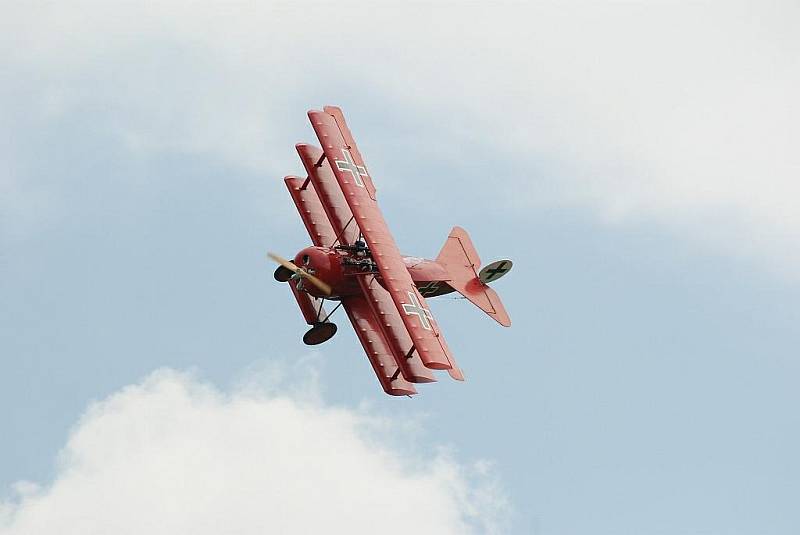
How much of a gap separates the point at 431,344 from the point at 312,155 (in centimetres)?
1139

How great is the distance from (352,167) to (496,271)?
6764 millimetres

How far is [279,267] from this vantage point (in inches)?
2618

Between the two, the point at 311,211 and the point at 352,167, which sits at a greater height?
the point at 352,167

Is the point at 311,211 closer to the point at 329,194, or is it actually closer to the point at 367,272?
the point at 329,194

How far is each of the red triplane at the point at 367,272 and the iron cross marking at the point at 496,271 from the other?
0.04 metres

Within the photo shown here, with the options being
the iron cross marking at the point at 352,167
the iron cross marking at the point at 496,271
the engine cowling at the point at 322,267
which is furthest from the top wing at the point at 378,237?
the iron cross marking at the point at 496,271

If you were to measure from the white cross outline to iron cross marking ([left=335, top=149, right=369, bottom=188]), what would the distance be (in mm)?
6406

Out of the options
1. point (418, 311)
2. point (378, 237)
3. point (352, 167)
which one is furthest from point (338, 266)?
point (352, 167)

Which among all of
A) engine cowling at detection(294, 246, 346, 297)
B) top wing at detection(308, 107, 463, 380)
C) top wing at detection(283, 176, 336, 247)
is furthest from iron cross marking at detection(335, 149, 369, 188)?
engine cowling at detection(294, 246, 346, 297)

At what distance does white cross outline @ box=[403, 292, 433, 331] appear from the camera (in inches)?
2435

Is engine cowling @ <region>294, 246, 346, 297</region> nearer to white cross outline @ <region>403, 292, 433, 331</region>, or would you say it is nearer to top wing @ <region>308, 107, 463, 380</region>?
top wing @ <region>308, 107, 463, 380</region>

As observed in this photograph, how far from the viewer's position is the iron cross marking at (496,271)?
6988cm

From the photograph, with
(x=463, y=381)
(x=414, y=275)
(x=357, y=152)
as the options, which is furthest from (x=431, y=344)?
(x=357, y=152)

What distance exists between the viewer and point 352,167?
224 feet
